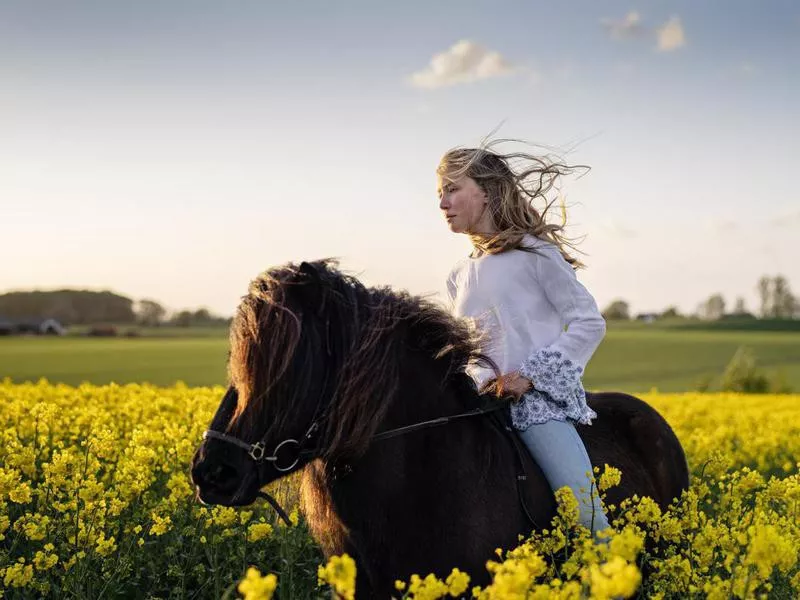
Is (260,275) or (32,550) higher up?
(260,275)

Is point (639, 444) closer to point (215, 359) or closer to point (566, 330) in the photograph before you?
point (566, 330)

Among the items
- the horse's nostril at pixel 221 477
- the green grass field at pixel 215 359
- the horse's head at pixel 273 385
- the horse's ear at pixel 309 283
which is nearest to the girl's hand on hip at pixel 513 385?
the horse's head at pixel 273 385

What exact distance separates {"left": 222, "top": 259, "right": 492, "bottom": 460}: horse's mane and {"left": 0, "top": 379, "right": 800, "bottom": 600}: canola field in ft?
1.77

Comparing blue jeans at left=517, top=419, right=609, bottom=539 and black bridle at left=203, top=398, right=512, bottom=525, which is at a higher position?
black bridle at left=203, top=398, right=512, bottom=525

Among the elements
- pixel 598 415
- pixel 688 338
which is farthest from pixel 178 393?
pixel 688 338

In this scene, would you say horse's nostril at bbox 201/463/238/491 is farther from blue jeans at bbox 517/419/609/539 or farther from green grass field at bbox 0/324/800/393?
green grass field at bbox 0/324/800/393

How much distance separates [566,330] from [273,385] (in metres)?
1.74

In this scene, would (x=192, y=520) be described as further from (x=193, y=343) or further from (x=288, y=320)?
(x=193, y=343)

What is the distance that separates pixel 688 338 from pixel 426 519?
57.2m

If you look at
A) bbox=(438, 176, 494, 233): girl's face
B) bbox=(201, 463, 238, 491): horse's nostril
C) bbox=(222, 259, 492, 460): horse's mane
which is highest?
bbox=(438, 176, 494, 233): girl's face

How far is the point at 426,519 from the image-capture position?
10.4 feet

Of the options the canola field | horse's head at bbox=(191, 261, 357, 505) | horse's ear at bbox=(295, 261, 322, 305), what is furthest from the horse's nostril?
horse's ear at bbox=(295, 261, 322, 305)

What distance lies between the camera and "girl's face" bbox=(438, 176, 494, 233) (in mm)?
4113

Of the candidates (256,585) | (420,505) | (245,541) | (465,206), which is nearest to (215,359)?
(245,541)
